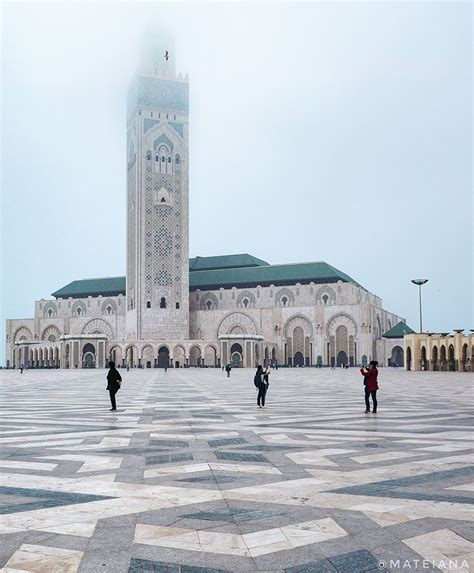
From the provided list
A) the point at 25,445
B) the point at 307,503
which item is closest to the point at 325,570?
the point at 307,503

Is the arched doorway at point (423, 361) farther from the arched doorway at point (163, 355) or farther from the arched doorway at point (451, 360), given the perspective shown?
the arched doorway at point (163, 355)

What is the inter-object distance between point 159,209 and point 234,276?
14.5m

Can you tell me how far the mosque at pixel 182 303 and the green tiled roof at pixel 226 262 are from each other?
4.79 meters

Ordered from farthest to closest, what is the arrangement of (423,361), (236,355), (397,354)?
(397,354)
(236,355)
(423,361)

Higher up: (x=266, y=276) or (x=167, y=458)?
(x=266, y=276)

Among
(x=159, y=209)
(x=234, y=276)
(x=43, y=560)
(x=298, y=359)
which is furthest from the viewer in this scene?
(x=234, y=276)

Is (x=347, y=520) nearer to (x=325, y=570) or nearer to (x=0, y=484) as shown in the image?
(x=325, y=570)

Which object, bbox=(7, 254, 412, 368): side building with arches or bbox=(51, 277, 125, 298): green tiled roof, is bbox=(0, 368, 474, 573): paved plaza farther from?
bbox=(51, 277, 125, 298): green tiled roof

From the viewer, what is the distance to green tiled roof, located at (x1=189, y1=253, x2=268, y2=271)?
85.1 metres

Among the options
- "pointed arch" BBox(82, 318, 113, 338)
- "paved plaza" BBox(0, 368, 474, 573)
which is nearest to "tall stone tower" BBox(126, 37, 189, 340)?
"pointed arch" BBox(82, 318, 113, 338)

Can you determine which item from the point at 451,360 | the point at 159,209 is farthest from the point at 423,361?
the point at 159,209

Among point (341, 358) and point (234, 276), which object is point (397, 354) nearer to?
point (341, 358)

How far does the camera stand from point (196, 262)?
89.6 m

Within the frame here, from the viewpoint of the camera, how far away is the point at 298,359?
73.6m
